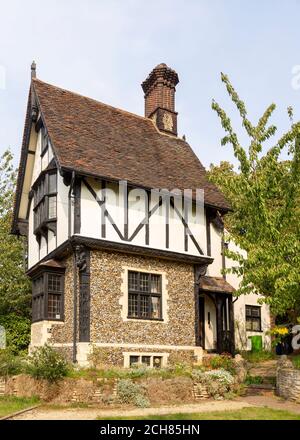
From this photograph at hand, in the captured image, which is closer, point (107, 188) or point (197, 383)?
point (197, 383)

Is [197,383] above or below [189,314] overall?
below

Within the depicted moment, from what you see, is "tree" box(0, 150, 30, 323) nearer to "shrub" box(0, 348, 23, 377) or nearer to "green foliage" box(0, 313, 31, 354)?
"green foliage" box(0, 313, 31, 354)

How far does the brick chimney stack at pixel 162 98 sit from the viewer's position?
910 inches

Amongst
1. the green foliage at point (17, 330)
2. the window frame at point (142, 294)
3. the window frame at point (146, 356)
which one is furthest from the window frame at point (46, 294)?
the green foliage at point (17, 330)

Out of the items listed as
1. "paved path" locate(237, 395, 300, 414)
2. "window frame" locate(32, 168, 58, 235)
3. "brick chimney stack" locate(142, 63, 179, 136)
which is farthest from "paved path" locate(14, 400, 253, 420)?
"brick chimney stack" locate(142, 63, 179, 136)

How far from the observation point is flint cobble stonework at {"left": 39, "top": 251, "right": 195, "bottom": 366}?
1620cm

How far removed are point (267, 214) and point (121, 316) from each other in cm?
595

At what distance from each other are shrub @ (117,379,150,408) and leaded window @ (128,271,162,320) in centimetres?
373

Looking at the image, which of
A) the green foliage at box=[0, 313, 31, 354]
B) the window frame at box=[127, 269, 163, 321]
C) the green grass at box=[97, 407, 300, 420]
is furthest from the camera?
the green foliage at box=[0, 313, 31, 354]

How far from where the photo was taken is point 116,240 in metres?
17.0
